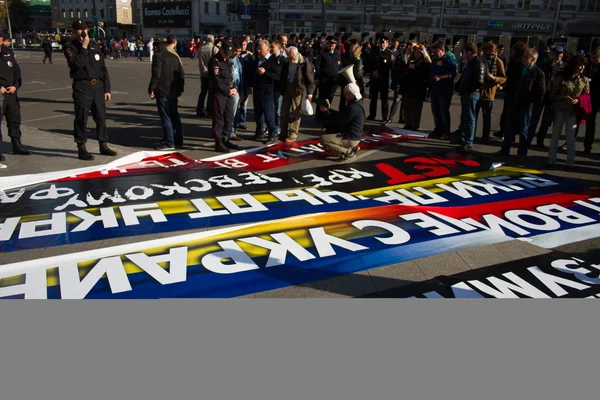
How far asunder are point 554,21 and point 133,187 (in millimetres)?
56533

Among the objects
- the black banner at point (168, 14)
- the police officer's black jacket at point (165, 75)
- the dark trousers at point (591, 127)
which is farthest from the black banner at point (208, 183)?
the black banner at point (168, 14)

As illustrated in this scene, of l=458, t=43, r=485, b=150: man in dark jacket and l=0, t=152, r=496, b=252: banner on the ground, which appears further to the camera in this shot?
l=458, t=43, r=485, b=150: man in dark jacket

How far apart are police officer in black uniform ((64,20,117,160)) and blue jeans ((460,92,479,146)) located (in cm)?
619

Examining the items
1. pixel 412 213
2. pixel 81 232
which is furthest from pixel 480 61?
pixel 81 232

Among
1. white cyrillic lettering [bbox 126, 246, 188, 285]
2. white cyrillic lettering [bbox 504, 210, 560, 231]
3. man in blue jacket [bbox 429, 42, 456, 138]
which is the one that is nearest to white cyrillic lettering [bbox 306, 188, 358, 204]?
white cyrillic lettering [bbox 504, 210, 560, 231]

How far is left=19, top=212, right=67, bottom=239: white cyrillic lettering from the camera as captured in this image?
4.80 m

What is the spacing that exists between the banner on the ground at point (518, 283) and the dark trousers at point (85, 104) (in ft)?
18.1

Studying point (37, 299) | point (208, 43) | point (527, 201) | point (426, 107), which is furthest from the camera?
point (426, 107)

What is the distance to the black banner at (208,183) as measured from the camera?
573cm

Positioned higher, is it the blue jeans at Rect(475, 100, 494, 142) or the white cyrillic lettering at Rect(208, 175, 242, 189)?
the blue jeans at Rect(475, 100, 494, 142)

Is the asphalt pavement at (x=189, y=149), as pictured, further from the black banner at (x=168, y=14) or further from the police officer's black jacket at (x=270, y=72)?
the black banner at (x=168, y=14)

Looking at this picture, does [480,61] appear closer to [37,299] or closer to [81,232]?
[81,232]

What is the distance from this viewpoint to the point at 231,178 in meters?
6.74

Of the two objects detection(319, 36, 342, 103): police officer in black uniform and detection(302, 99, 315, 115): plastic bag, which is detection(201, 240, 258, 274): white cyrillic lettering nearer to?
detection(302, 99, 315, 115): plastic bag
